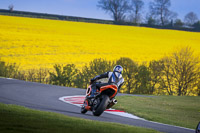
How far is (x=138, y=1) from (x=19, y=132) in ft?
169

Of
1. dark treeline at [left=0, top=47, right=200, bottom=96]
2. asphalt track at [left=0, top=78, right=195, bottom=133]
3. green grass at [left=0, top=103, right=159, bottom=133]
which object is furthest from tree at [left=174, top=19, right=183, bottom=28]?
green grass at [left=0, top=103, right=159, bottom=133]

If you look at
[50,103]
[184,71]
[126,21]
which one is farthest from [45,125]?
[126,21]

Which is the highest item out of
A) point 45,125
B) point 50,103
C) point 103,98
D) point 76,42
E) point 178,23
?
point 178,23

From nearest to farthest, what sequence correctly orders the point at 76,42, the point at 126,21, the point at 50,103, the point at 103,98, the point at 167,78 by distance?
the point at 103,98, the point at 50,103, the point at 167,78, the point at 76,42, the point at 126,21

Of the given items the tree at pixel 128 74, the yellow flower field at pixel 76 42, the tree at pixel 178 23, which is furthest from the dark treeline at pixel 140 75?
the tree at pixel 178 23

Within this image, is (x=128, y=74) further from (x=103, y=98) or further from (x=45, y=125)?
(x=45, y=125)

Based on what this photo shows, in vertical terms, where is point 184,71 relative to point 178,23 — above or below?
below

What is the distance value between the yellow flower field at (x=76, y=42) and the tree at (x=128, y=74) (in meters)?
6.77

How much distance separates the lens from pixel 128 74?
83.6ft

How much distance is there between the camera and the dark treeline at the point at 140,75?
77.7 ft

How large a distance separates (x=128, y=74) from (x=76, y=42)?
15.1 m

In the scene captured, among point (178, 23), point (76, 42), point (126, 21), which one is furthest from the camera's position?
point (178, 23)

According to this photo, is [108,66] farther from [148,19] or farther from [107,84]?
[148,19]

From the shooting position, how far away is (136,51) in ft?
128
